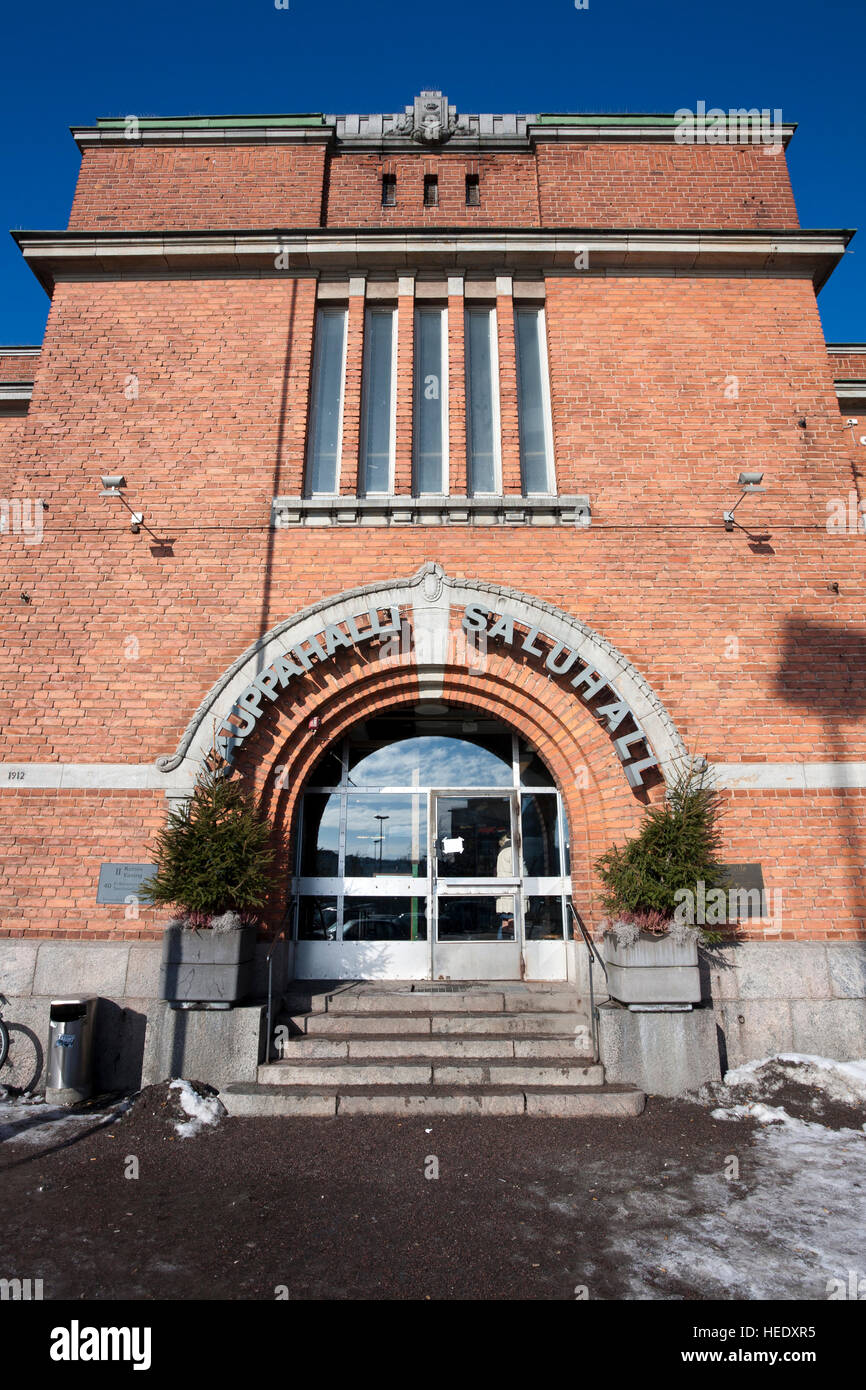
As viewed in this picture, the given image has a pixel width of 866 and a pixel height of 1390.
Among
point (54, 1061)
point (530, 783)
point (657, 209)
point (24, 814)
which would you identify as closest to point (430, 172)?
point (657, 209)

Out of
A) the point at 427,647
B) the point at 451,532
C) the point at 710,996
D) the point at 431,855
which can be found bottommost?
the point at 710,996

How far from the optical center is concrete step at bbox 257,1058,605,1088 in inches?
243

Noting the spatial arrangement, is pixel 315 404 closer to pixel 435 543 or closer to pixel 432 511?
pixel 432 511

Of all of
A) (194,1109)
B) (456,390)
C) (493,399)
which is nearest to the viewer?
(194,1109)

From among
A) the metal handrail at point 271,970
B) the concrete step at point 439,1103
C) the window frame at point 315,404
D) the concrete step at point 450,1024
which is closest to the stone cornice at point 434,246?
the window frame at point 315,404

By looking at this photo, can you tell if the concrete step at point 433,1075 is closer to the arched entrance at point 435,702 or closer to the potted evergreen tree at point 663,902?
the potted evergreen tree at point 663,902

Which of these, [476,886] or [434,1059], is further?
[476,886]

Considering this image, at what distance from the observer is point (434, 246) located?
28.6 ft

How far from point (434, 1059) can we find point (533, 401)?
742cm

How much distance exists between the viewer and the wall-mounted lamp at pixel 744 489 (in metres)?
7.75

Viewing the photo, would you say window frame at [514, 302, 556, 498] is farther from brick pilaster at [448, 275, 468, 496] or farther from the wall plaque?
the wall plaque

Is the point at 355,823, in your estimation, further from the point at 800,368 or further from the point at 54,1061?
the point at 800,368

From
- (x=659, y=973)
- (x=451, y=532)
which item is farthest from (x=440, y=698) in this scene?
(x=659, y=973)
